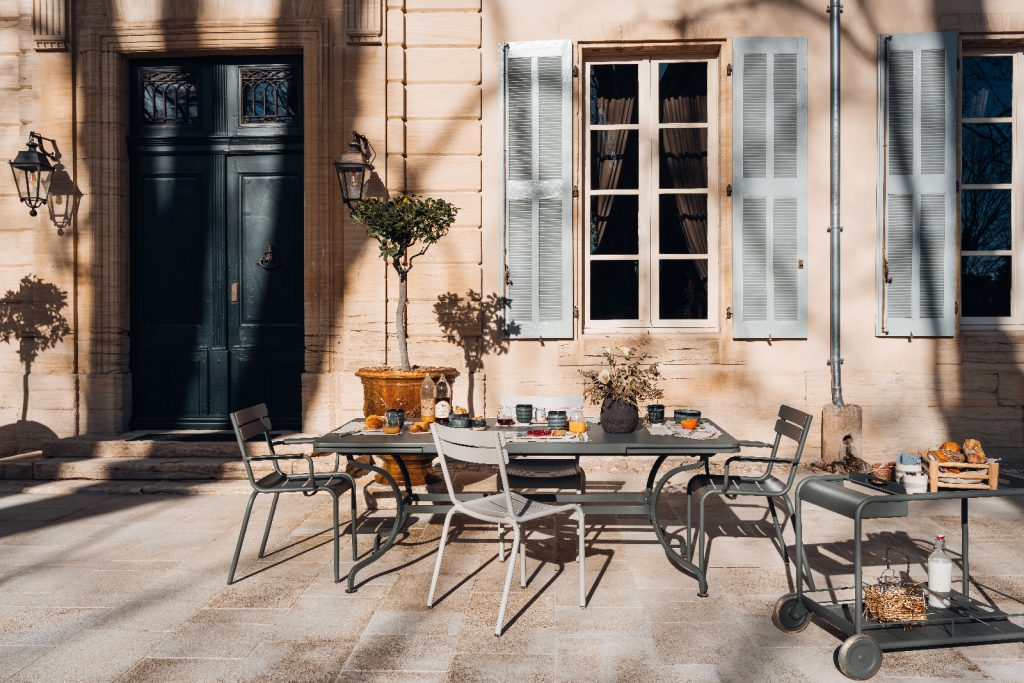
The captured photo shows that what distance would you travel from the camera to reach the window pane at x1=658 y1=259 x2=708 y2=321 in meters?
6.46

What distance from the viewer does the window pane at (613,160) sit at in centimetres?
650

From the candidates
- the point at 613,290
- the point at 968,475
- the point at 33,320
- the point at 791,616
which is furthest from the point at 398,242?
the point at 968,475

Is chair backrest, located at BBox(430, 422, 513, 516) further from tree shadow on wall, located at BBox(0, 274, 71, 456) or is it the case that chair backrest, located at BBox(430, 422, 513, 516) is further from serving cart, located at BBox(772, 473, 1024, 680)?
tree shadow on wall, located at BBox(0, 274, 71, 456)

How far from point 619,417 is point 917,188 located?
398 centimetres

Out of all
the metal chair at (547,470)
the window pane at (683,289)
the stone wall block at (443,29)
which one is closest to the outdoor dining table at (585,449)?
the metal chair at (547,470)

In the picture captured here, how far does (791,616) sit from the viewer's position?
2928mm

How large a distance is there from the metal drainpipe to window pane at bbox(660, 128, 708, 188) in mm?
994

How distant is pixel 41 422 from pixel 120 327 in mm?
951

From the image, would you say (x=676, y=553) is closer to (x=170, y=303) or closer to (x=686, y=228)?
(x=686, y=228)

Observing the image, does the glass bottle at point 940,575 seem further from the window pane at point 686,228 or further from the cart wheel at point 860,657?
the window pane at point 686,228

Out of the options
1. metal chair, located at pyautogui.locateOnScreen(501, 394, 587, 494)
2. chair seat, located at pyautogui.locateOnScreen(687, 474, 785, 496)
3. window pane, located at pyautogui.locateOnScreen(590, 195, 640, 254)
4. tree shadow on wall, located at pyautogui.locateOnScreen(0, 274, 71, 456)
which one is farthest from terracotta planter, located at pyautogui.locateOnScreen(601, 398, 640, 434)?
tree shadow on wall, located at pyautogui.locateOnScreen(0, 274, 71, 456)

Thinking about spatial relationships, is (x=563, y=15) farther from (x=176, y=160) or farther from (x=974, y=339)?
(x=974, y=339)

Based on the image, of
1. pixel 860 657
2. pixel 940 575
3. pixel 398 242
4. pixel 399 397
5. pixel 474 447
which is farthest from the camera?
pixel 398 242

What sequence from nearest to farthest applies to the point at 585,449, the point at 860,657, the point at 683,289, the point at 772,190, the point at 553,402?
the point at 860,657, the point at 585,449, the point at 553,402, the point at 772,190, the point at 683,289
